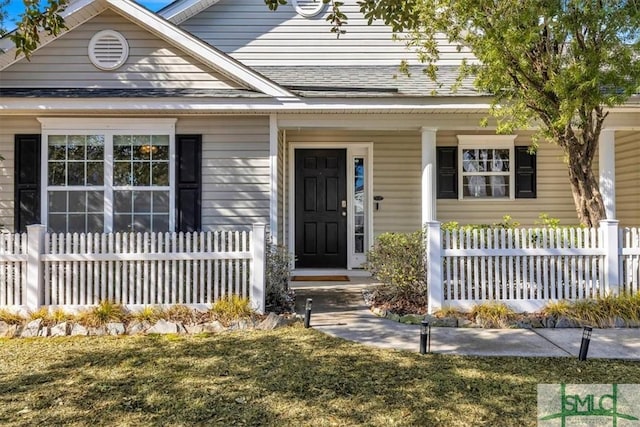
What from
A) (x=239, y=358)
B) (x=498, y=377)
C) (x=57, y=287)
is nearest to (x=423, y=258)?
(x=498, y=377)

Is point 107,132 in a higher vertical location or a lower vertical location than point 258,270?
higher

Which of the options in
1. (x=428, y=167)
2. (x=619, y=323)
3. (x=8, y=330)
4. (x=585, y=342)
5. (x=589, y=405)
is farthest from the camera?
(x=428, y=167)

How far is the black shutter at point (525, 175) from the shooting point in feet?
26.5

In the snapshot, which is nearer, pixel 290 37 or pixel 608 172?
pixel 608 172

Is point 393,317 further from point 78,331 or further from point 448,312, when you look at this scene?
point 78,331

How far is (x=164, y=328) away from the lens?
4.72 meters

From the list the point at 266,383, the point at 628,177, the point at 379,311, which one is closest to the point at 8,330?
the point at 266,383

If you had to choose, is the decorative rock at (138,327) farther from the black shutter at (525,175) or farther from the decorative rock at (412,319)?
the black shutter at (525,175)

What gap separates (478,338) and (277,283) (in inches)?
97.9

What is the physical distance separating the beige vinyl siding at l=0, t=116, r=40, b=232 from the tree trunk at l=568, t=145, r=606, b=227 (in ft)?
24.3

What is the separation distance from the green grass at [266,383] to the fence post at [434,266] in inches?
50.3

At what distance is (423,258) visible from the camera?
5512 millimetres

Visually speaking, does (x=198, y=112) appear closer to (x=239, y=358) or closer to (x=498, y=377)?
(x=239, y=358)

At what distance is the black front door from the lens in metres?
8.48
